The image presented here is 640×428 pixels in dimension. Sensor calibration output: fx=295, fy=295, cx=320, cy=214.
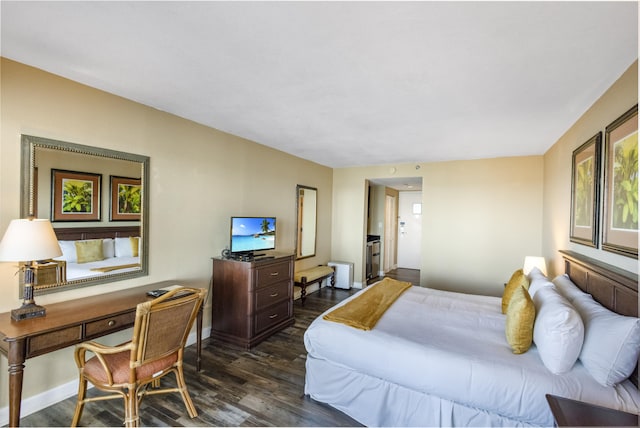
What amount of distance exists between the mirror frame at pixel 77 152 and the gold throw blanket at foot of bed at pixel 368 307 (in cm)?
182

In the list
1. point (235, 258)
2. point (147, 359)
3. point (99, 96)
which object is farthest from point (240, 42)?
point (235, 258)

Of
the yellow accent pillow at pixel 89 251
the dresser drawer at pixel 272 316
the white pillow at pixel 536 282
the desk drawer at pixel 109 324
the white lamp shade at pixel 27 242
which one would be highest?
the white lamp shade at pixel 27 242

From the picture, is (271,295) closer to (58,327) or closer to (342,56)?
(58,327)

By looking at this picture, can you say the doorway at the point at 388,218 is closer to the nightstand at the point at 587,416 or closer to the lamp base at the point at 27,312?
the nightstand at the point at 587,416

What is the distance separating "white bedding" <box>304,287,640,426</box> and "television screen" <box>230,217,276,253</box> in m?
1.55

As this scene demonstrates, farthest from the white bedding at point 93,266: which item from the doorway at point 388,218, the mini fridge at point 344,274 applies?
the doorway at point 388,218

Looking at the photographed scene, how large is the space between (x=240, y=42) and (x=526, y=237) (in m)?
4.77

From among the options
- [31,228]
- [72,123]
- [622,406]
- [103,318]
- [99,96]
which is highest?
[99,96]

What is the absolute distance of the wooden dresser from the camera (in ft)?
10.5

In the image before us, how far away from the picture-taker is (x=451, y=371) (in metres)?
1.82

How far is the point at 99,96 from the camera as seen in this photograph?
2.46 m

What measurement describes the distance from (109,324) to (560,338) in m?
2.86

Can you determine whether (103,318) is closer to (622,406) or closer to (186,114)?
(186,114)

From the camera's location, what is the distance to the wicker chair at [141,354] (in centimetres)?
177
